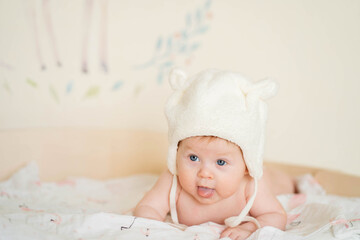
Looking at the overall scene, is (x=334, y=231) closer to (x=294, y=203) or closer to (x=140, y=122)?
(x=294, y=203)

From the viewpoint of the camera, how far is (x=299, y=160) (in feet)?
6.30

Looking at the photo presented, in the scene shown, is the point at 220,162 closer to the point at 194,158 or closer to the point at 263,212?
the point at 194,158

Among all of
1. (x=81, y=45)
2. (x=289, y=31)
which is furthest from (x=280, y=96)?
(x=81, y=45)

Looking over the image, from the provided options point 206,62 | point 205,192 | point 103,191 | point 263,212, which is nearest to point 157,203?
point 205,192

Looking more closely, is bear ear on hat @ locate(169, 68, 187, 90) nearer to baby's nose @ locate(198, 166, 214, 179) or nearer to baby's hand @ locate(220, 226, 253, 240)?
baby's nose @ locate(198, 166, 214, 179)

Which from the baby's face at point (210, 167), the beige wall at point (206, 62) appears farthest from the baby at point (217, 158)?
the beige wall at point (206, 62)

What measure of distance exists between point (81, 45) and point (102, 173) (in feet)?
2.02

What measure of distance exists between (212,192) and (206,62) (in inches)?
39.5

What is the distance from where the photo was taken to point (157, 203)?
117 cm

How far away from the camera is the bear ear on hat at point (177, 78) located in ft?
3.84

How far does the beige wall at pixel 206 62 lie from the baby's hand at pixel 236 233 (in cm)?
95

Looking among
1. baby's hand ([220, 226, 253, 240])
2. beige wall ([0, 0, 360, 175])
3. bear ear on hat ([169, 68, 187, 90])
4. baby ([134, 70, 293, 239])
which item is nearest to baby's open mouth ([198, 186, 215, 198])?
baby ([134, 70, 293, 239])

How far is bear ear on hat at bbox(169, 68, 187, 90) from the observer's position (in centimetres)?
117

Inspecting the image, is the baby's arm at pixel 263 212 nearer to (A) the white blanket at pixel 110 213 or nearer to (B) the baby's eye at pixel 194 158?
(A) the white blanket at pixel 110 213
